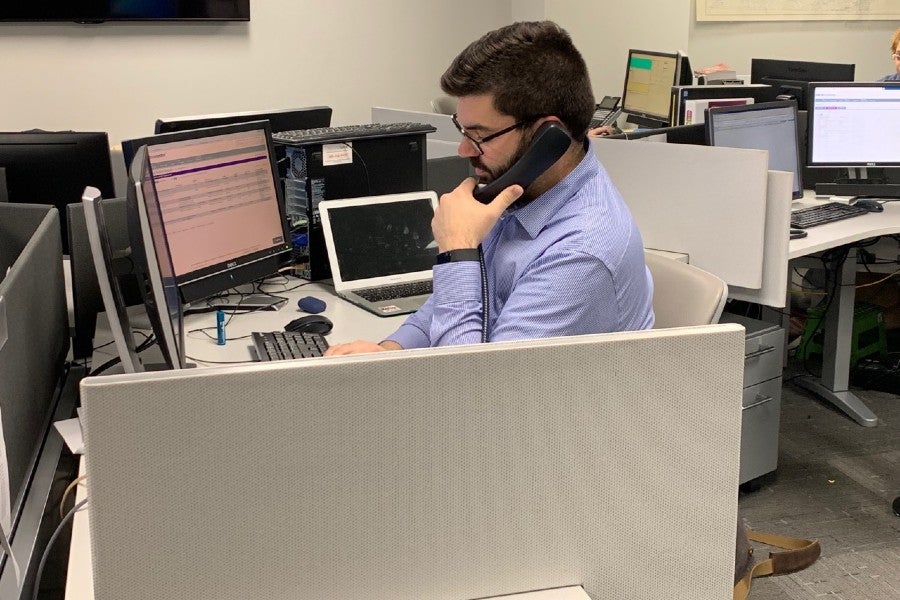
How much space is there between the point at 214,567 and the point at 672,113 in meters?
3.71

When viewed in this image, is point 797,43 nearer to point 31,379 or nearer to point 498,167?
point 498,167

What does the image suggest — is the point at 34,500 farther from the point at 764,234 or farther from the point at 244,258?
the point at 764,234

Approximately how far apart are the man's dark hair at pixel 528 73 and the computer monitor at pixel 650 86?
318cm

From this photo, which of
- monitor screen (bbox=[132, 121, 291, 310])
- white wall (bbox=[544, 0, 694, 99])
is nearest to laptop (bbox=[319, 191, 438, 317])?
monitor screen (bbox=[132, 121, 291, 310])

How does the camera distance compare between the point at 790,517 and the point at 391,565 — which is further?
the point at 790,517

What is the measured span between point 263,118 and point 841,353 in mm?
2269

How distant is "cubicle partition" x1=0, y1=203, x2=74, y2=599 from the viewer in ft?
4.71

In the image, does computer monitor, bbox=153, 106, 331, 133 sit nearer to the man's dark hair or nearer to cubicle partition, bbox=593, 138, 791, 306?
cubicle partition, bbox=593, 138, 791, 306

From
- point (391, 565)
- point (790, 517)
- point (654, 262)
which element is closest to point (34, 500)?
point (391, 565)

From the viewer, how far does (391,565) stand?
1.10 metres

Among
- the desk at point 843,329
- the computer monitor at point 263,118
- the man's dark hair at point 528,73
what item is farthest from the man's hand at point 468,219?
the desk at point 843,329

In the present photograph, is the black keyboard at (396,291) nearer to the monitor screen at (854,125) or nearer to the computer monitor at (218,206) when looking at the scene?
the computer monitor at (218,206)

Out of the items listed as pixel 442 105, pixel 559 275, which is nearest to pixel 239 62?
pixel 442 105

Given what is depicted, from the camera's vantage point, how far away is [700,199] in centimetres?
297
